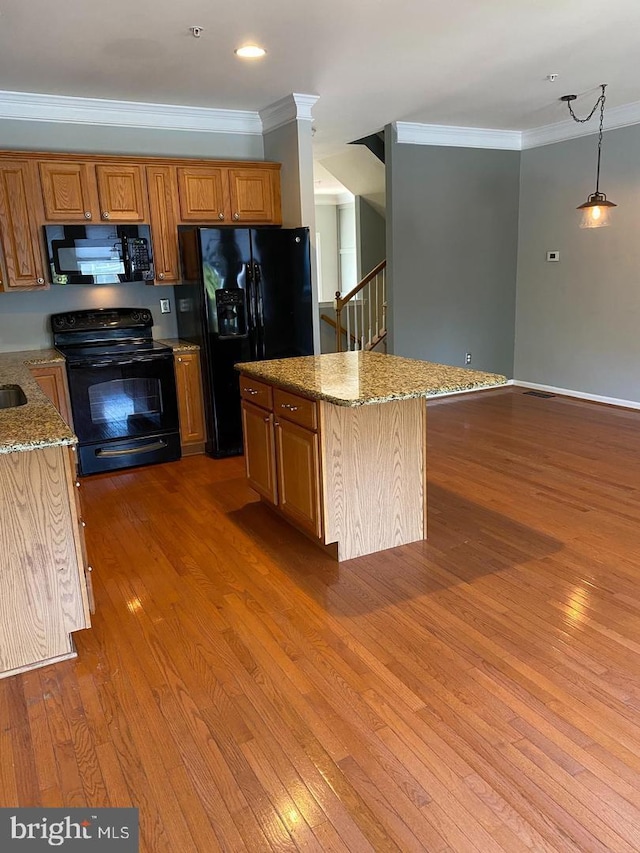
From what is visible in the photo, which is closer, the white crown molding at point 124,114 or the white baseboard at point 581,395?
the white crown molding at point 124,114

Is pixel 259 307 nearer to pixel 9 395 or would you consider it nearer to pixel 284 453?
pixel 284 453

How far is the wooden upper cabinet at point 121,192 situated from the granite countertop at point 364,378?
1.78 m

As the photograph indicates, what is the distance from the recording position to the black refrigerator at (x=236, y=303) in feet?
14.8

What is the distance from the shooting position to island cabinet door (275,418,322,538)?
2.99m

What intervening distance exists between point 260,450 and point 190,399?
4.58 ft

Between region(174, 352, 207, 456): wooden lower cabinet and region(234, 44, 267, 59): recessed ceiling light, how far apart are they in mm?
1986

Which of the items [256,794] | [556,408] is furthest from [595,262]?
[256,794]

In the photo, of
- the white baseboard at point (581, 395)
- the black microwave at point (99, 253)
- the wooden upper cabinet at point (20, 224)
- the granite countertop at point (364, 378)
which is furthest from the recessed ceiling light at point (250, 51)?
the white baseboard at point (581, 395)

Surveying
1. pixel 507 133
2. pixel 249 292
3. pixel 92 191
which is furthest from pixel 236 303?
pixel 507 133

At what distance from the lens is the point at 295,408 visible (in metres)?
3.08

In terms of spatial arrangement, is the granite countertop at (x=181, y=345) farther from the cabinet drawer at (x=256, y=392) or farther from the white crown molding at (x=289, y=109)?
the white crown molding at (x=289, y=109)

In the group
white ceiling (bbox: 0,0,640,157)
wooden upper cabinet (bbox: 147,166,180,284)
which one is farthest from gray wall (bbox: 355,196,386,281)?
wooden upper cabinet (bbox: 147,166,180,284)

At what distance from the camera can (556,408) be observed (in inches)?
238

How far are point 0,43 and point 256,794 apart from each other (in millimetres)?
3797
